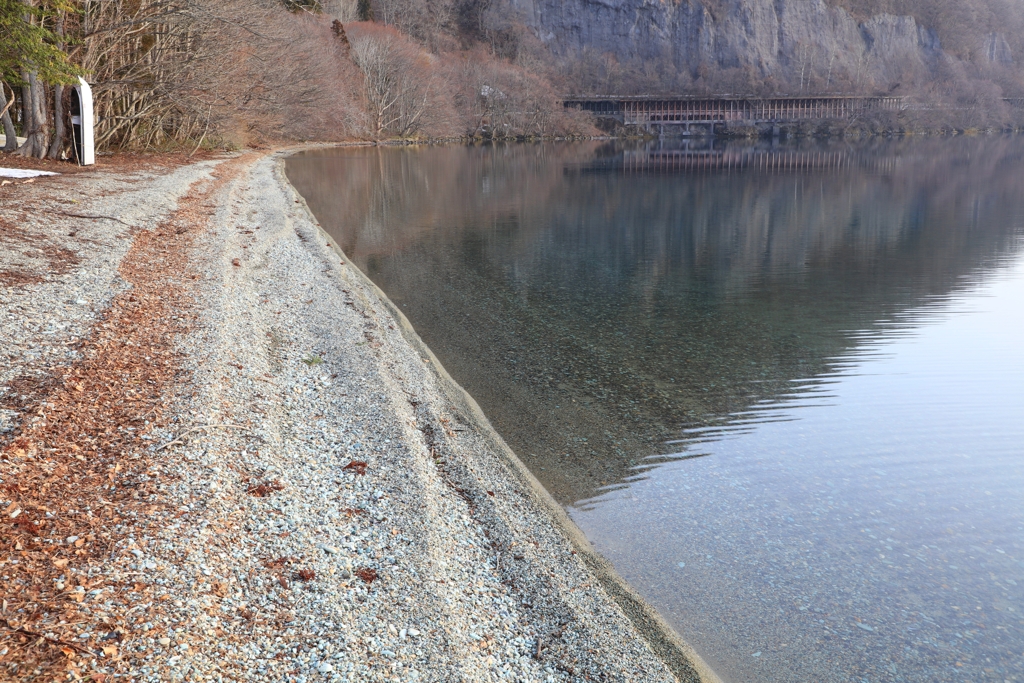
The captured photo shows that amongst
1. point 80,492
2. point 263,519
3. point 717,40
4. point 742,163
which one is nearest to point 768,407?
point 263,519

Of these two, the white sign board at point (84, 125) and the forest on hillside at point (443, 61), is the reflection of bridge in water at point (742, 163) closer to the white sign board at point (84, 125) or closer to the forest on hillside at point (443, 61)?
the forest on hillside at point (443, 61)

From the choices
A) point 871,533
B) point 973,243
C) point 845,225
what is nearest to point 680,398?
point 871,533

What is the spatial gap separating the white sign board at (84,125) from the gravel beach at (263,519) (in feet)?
59.7

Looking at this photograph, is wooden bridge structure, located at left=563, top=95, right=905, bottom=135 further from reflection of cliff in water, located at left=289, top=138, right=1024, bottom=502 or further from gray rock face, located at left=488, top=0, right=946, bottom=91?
reflection of cliff in water, located at left=289, top=138, right=1024, bottom=502

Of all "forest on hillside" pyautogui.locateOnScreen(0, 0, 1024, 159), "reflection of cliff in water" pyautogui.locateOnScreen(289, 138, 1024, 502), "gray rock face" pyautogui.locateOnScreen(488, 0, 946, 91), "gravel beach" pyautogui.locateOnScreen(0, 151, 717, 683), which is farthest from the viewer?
"gray rock face" pyautogui.locateOnScreen(488, 0, 946, 91)

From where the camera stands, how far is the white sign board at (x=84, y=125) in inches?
1041

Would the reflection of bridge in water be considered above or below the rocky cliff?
below

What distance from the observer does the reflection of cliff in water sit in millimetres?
10102

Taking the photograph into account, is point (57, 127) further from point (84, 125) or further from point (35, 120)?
point (84, 125)

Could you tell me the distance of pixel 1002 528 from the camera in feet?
23.7

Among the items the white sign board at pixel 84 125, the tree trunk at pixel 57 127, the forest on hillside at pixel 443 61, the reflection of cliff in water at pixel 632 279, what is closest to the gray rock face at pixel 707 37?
the forest on hillside at pixel 443 61

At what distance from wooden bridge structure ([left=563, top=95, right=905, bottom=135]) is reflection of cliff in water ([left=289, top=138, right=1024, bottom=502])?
74.3 m

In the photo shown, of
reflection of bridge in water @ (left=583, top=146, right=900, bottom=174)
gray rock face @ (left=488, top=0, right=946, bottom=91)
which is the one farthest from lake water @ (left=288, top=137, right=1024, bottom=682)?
gray rock face @ (left=488, top=0, right=946, bottom=91)

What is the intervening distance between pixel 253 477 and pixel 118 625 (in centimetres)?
211
